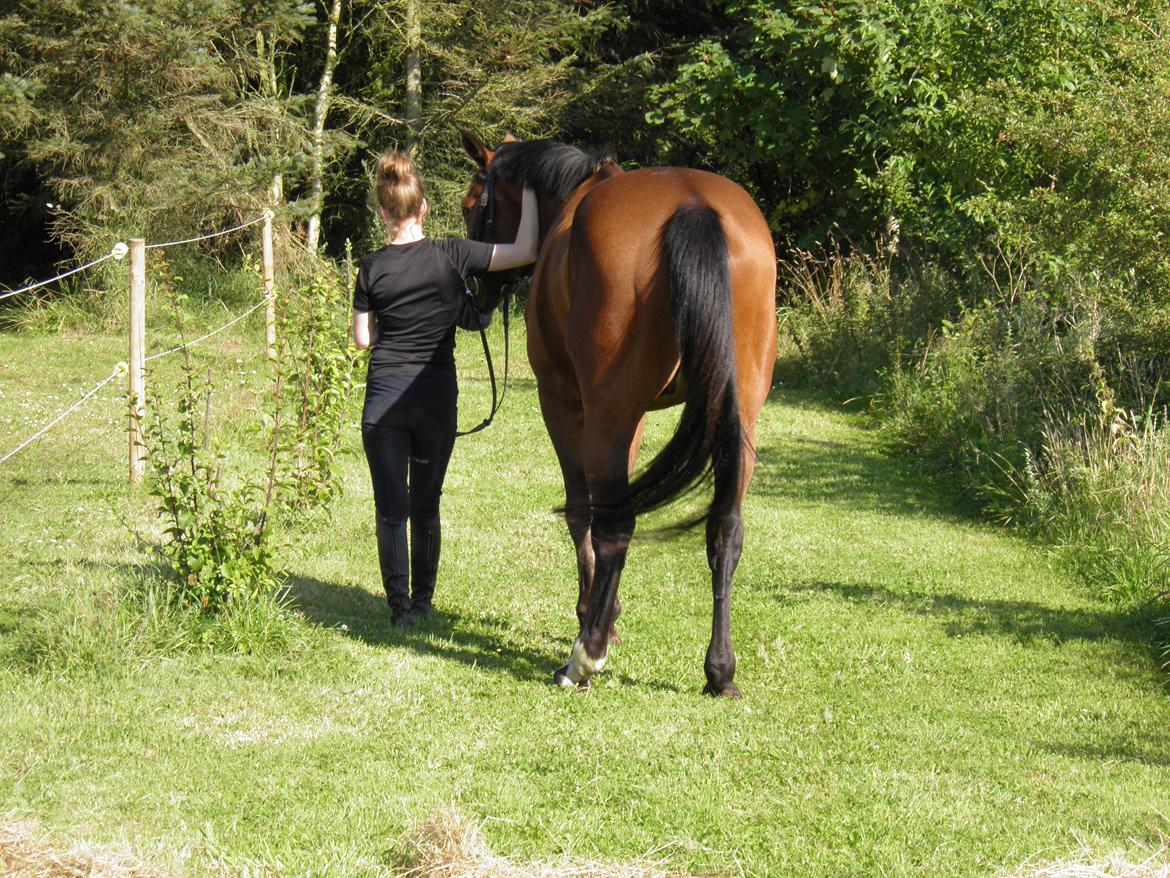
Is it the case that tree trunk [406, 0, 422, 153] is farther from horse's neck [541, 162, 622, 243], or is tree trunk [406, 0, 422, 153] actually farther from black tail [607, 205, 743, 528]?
black tail [607, 205, 743, 528]

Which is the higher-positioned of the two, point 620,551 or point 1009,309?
point 1009,309

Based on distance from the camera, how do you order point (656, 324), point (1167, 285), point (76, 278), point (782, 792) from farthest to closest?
point (76, 278) < point (1167, 285) < point (656, 324) < point (782, 792)

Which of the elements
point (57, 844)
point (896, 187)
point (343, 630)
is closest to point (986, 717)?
point (343, 630)

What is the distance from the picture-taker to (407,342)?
5766mm

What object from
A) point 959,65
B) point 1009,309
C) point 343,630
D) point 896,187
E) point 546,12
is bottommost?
point 343,630

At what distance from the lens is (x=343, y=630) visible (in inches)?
227

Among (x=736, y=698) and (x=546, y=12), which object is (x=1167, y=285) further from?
(x=546, y=12)

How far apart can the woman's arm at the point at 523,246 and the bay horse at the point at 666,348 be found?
63 centimetres

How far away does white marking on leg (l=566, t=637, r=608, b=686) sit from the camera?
504 centimetres

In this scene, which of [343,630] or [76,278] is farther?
[76,278]

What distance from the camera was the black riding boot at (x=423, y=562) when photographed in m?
6.05

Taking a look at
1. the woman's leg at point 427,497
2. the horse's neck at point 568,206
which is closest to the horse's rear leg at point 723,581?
the horse's neck at point 568,206

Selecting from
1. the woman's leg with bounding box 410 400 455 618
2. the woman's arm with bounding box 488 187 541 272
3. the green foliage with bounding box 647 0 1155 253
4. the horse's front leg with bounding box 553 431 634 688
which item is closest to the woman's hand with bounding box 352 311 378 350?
the woman's leg with bounding box 410 400 455 618

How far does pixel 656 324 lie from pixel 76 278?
15955mm
